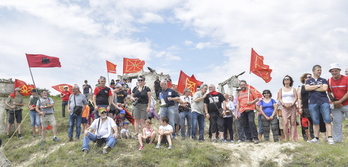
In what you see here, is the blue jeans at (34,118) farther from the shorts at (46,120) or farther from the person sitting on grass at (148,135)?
the person sitting on grass at (148,135)

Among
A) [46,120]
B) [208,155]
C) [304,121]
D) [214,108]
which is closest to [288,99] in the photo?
[304,121]

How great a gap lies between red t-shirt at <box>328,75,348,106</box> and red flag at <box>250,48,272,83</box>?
2.92 meters

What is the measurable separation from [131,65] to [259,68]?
10.4 m

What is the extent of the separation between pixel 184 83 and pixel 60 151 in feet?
20.6

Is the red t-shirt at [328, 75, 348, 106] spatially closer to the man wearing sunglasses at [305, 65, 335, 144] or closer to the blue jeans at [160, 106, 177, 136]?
the man wearing sunglasses at [305, 65, 335, 144]

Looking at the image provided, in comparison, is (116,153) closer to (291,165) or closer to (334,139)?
(291,165)

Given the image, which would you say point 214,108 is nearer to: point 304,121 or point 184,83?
point 304,121

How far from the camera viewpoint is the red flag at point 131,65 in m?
18.6

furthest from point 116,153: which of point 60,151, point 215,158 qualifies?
point 215,158

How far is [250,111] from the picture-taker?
28.9 ft

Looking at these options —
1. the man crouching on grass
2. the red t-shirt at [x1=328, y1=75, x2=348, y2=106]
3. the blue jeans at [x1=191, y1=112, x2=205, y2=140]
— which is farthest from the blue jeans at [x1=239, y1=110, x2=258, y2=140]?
the man crouching on grass

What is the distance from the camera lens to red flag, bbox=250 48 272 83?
33.1 ft

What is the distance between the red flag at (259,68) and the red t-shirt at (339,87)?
115 inches

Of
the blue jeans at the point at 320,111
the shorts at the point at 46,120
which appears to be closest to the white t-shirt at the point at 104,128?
the shorts at the point at 46,120
